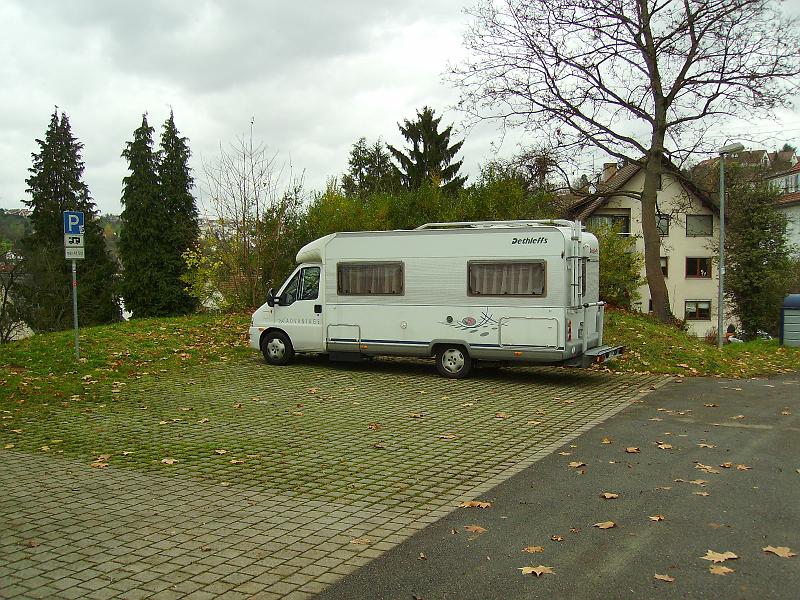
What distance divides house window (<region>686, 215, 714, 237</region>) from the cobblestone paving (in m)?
44.0

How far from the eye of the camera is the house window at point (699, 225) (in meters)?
52.6

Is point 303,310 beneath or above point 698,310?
above

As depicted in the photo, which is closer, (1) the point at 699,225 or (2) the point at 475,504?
(2) the point at 475,504

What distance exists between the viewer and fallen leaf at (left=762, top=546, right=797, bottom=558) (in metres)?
4.75

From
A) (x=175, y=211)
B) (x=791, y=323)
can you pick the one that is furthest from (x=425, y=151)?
(x=791, y=323)

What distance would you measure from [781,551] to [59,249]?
162ft

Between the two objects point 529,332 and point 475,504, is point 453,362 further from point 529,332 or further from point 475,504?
point 475,504

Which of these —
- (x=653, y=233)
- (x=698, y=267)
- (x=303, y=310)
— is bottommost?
(x=303, y=310)

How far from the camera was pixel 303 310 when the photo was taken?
48.9 feet

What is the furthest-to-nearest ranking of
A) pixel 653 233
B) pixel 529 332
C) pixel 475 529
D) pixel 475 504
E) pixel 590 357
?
1. pixel 653 233
2. pixel 590 357
3. pixel 529 332
4. pixel 475 504
5. pixel 475 529

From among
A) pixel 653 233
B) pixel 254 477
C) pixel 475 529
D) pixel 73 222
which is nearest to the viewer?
pixel 475 529

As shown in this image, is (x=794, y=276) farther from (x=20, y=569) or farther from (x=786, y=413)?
(x=20, y=569)

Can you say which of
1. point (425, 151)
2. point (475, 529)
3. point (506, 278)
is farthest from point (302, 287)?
point (425, 151)

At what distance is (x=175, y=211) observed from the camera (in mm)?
54281
